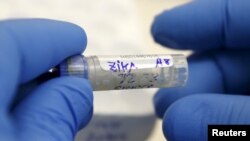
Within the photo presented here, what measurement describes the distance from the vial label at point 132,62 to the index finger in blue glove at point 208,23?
0.09 meters

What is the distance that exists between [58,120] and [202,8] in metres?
0.29

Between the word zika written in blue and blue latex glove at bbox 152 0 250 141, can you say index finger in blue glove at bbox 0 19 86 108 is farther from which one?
blue latex glove at bbox 152 0 250 141

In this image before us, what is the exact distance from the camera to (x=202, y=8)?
57 centimetres

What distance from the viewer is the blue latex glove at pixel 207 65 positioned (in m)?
0.49

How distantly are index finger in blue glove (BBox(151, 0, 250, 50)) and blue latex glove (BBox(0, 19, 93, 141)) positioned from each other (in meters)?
0.16

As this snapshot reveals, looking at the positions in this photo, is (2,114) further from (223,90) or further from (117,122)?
(223,90)

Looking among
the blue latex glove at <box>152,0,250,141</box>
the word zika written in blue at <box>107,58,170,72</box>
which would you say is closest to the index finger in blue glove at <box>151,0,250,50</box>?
the blue latex glove at <box>152,0,250,141</box>

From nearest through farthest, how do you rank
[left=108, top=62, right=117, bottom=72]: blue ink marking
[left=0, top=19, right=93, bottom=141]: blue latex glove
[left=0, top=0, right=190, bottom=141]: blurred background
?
Result: 1. [left=0, top=19, right=93, bottom=141]: blue latex glove
2. [left=108, top=62, right=117, bottom=72]: blue ink marking
3. [left=0, top=0, right=190, bottom=141]: blurred background

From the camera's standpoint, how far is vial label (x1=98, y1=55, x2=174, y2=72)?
0.49 meters

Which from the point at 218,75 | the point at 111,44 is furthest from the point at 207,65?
the point at 111,44

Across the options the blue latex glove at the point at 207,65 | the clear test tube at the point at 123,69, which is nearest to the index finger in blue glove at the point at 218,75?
the blue latex glove at the point at 207,65

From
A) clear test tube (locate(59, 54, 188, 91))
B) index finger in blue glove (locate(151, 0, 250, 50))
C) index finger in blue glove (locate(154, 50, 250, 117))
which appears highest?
index finger in blue glove (locate(151, 0, 250, 50))

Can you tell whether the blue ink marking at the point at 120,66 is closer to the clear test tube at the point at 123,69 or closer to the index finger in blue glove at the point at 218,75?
the clear test tube at the point at 123,69

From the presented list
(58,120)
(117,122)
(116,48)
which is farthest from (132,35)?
(58,120)
